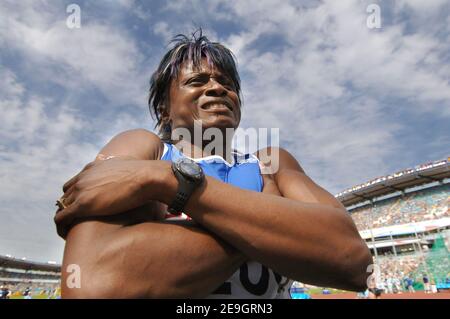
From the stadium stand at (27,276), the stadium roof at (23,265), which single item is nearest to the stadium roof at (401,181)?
the stadium stand at (27,276)

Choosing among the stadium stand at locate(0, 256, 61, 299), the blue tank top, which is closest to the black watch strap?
the blue tank top

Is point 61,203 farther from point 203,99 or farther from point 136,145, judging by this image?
point 203,99

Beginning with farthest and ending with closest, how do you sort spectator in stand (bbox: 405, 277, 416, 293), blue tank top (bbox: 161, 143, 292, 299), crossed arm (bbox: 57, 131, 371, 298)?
spectator in stand (bbox: 405, 277, 416, 293)
blue tank top (bbox: 161, 143, 292, 299)
crossed arm (bbox: 57, 131, 371, 298)

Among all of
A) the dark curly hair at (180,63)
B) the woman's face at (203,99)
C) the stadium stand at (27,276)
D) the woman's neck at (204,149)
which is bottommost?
the woman's neck at (204,149)

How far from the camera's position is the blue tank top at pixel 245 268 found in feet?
4.68

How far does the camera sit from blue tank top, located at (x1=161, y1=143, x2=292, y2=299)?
143cm

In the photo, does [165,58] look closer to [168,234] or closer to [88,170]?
[88,170]

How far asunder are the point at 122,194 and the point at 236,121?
1.10 m

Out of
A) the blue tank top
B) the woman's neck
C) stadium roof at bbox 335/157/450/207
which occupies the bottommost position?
the blue tank top

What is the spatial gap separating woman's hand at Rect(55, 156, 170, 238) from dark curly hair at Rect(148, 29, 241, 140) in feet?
3.33

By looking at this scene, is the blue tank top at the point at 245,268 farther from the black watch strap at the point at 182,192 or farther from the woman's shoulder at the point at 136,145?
the black watch strap at the point at 182,192

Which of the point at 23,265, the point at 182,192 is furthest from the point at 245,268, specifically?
the point at 23,265

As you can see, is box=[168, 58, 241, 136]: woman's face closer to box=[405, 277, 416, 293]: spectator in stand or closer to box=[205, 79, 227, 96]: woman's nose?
box=[205, 79, 227, 96]: woman's nose

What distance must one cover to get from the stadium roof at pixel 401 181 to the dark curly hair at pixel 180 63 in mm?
37857
